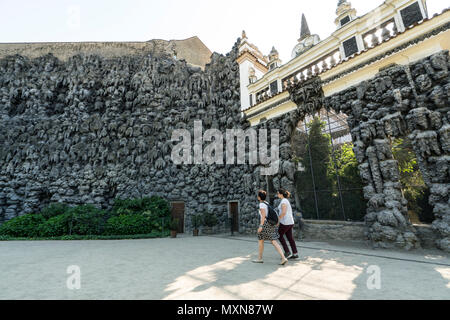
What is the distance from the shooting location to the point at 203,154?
621 inches

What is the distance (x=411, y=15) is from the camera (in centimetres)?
720

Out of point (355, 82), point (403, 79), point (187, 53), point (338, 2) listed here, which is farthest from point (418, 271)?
point (187, 53)

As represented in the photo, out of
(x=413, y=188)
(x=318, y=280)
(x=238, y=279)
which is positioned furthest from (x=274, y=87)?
(x=238, y=279)

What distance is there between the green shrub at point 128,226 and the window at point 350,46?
14312mm

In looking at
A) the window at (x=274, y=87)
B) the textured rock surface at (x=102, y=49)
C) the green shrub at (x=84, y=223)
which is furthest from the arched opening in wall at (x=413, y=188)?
the textured rock surface at (x=102, y=49)

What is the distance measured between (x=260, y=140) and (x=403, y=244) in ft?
25.3

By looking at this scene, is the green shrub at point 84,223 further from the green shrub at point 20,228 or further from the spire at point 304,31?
the spire at point 304,31

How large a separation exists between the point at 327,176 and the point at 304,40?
820 cm

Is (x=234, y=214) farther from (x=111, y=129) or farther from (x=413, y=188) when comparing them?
(x=111, y=129)

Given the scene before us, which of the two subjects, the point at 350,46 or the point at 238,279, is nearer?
the point at 238,279

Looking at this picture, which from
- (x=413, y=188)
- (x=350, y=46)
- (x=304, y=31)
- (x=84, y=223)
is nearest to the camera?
(x=350, y=46)

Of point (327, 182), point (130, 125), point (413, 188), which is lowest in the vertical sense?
point (413, 188)

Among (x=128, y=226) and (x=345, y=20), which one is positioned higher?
(x=345, y=20)

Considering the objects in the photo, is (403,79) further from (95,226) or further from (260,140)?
(95,226)
